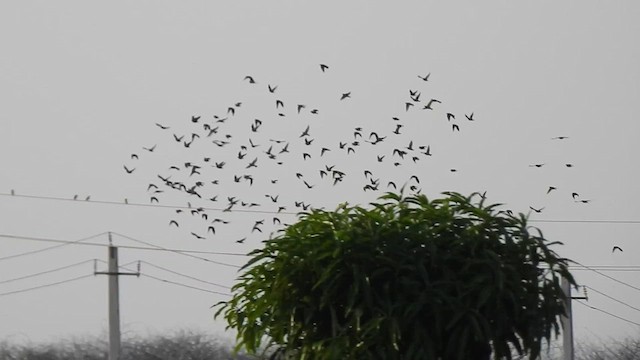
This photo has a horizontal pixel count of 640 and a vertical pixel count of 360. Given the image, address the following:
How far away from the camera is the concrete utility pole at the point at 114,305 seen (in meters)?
28.6

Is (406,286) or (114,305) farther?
(114,305)

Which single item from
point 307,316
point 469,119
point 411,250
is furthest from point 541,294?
point 469,119

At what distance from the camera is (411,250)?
1556 centimetres

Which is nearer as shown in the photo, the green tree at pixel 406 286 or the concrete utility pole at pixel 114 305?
the green tree at pixel 406 286

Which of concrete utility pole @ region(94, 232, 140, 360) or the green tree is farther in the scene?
concrete utility pole @ region(94, 232, 140, 360)

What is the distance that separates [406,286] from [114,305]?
48.8ft

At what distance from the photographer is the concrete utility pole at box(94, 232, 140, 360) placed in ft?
93.8

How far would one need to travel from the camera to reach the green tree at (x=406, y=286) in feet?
50.0

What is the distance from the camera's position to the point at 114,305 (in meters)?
29.2

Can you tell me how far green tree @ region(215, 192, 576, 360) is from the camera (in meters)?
15.2

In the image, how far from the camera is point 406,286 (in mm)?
15281

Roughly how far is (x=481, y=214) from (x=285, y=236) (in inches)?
87.1

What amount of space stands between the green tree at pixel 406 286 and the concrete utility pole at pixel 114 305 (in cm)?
1276

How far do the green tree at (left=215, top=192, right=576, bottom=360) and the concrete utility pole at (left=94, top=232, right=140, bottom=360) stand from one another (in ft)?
41.9
